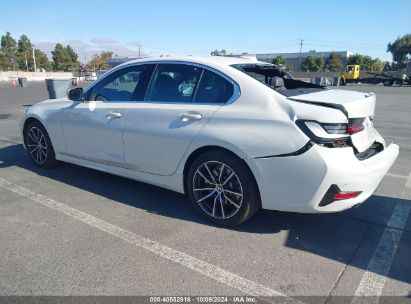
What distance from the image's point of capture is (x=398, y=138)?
27.2 ft

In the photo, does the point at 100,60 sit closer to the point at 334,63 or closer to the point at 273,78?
the point at 334,63

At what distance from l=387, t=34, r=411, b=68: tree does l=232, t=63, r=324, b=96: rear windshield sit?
9900cm

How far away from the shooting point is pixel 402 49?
90.2m

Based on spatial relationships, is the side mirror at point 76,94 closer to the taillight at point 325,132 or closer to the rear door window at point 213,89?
the rear door window at point 213,89

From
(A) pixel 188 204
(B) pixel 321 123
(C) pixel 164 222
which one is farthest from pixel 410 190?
(C) pixel 164 222

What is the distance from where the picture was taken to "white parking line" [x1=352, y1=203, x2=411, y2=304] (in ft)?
8.56

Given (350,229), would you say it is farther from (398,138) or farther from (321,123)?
(398,138)

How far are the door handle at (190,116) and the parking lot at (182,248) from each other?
1060 mm

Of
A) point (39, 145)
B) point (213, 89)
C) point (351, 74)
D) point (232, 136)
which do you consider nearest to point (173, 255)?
point (232, 136)

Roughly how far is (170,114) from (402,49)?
102 meters

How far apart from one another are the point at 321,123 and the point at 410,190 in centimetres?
249

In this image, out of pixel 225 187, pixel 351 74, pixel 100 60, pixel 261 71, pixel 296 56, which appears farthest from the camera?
pixel 100 60

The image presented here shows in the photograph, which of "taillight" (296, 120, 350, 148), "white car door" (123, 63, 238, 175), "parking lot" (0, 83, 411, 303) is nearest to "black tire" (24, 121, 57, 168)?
→ "parking lot" (0, 83, 411, 303)

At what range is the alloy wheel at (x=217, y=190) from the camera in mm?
3514
